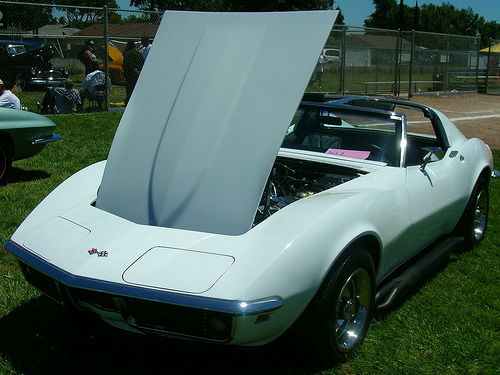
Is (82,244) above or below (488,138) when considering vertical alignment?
above

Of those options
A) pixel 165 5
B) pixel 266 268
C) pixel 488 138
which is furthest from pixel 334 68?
pixel 165 5

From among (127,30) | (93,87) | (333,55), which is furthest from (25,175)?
(127,30)

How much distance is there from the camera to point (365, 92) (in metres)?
17.9

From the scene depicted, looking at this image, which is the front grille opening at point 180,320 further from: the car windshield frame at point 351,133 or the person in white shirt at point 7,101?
the person in white shirt at point 7,101

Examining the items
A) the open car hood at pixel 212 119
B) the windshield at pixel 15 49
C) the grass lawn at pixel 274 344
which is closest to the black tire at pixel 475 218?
the grass lawn at pixel 274 344

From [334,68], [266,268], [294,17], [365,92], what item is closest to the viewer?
[266,268]

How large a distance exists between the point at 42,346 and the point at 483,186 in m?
3.60

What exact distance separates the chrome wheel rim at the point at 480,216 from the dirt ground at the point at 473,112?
17.7ft

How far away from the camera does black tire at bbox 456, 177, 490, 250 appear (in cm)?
440

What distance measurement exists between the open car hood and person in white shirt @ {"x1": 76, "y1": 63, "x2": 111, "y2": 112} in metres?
9.11

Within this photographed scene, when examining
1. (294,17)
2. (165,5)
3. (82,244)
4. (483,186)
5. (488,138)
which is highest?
(165,5)

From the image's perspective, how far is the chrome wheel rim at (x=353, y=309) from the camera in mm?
2808

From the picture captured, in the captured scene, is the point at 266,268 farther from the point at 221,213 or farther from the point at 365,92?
the point at 365,92

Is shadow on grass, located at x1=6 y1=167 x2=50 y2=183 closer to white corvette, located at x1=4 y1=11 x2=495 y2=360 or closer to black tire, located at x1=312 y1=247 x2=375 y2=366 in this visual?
white corvette, located at x1=4 y1=11 x2=495 y2=360
